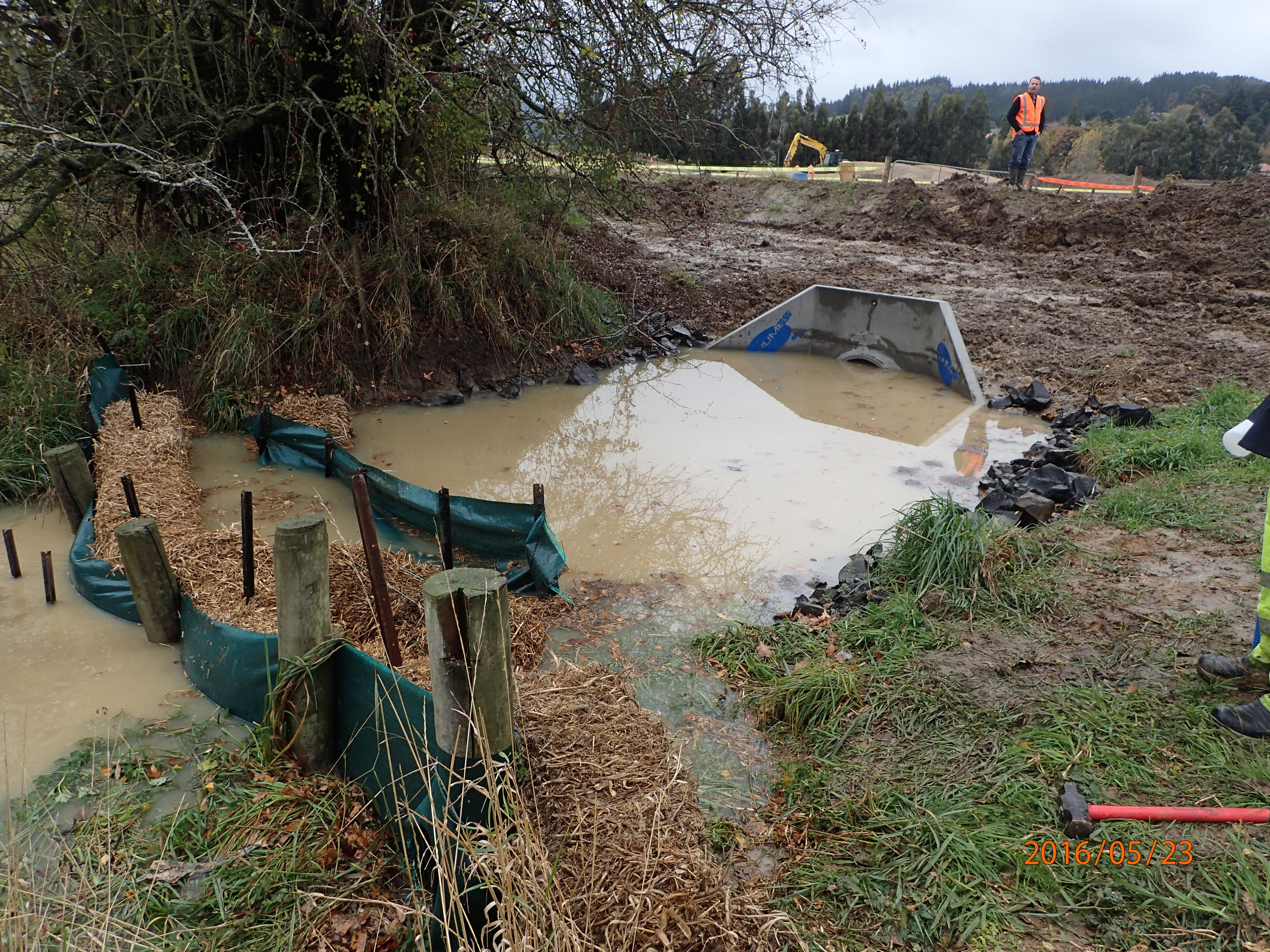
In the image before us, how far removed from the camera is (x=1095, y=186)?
3000 centimetres

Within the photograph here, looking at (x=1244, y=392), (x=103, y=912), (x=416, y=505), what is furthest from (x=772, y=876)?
(x=1244, y=392)

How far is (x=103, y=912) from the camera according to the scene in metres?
2.67

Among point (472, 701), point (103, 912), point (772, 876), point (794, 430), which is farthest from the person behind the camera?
point (794, 430)

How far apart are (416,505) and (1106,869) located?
4.57 metres

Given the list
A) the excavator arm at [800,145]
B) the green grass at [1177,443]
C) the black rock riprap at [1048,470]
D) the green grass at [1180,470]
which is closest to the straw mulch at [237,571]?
the black rock riprap at [1048,470]

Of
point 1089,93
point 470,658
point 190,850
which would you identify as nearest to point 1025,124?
point 470,658

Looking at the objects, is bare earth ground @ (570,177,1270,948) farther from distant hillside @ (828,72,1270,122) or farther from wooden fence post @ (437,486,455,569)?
distant hillside @ (828,72,1270,122)

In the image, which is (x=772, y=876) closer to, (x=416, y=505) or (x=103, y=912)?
(x=103, y=912)

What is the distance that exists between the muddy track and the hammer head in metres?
6.97

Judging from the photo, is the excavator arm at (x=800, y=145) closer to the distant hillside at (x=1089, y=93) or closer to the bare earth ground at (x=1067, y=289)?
the bare earth ground at (x=1067, y=289)

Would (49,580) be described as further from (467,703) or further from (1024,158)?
(1024,158)

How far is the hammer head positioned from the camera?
294cm

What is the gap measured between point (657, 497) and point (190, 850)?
15.1 ft
